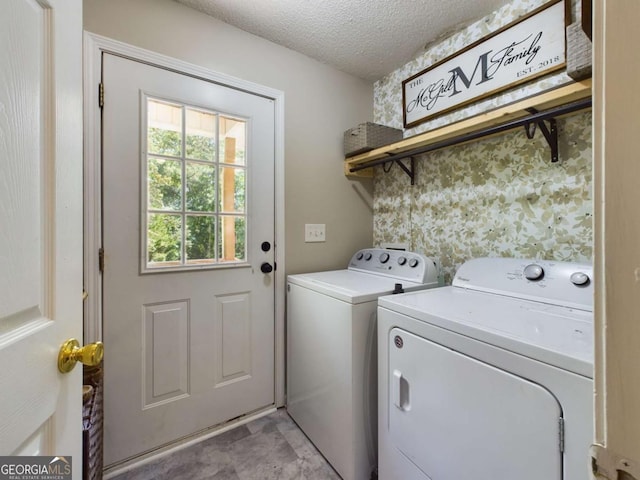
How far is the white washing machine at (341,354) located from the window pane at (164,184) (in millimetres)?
821

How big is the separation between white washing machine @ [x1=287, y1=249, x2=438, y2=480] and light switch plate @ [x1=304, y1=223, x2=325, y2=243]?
28cm

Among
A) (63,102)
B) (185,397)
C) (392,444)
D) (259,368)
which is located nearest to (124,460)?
(185,397)

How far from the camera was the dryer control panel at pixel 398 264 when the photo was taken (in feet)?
5.05

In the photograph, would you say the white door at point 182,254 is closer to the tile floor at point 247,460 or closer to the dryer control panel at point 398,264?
the tile floor at point 247,460

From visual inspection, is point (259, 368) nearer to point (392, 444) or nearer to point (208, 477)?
point (208, 477)

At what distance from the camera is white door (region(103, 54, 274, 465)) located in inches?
54.4

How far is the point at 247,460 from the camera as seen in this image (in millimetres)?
1452

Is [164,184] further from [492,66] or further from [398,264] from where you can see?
[492,66]

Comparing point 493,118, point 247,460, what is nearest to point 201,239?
point 247,460

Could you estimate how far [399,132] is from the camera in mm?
1987

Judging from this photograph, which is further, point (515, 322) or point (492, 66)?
point (492, 66)

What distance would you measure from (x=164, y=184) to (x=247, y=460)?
1.50 m

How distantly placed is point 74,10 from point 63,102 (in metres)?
0.24

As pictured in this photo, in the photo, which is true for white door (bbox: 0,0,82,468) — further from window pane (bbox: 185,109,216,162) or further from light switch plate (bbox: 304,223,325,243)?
light switch plate (bbox: 304,223,325,243)
